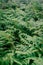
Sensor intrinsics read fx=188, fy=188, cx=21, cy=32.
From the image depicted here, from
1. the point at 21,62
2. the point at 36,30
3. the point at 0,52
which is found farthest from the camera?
the point at 36,30

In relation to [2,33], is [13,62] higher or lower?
lower

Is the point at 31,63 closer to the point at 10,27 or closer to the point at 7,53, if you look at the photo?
the point at 7,53

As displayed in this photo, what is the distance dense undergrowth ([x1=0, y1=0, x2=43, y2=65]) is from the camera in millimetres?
2736

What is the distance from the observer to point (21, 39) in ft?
10.1

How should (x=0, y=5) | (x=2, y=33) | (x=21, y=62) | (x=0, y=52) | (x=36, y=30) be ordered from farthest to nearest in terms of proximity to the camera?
(x=0, y=5) < (x=36, y=30) < (x=2, y=33) < (x=0, y=52) < (x=21, y=62)

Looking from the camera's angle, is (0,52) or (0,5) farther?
(0,5)

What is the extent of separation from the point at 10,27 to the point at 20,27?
0.19 meters

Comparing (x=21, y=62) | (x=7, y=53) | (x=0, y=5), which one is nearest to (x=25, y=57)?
(x=21, y=62)

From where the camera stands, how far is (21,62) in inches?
107

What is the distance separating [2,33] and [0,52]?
1.19 feet

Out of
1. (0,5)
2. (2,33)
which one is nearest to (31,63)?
(2,33)

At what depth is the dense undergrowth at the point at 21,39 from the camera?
2736 millimetres

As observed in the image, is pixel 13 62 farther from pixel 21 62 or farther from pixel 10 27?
pixel 10 27

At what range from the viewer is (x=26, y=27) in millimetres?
3438
